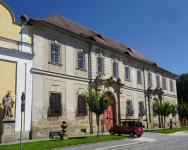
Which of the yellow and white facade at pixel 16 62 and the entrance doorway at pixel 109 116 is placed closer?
the yellow and white facade at pixel 16 62

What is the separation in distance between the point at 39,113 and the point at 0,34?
6.72 metres

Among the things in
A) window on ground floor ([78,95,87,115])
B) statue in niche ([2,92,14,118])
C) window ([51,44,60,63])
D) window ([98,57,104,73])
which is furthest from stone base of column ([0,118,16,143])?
window ([98,57,104,73])

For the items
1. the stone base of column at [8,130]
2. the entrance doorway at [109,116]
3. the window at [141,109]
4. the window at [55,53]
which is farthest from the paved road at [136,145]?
the window at [141,109]

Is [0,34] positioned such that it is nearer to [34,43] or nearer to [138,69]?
[34,43]

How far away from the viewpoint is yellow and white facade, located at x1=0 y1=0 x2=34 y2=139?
1580 cm

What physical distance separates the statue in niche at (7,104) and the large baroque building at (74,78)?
2.14 meters

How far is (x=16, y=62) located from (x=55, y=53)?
3.95 meters

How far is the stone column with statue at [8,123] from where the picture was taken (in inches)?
569

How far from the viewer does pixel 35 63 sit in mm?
17609

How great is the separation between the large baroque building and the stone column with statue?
1963mm

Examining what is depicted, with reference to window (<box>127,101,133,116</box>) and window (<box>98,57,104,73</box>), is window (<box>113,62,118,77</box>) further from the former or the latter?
window (<box>127,101,133,116</box>)

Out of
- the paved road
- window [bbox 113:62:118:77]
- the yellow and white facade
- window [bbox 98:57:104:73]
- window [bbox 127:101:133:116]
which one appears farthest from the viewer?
window [bbox 127:101:133:116]

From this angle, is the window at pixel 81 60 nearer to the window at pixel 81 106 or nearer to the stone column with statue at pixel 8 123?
the window at pixel 81 106

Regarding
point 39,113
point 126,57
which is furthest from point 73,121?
point 126,57
